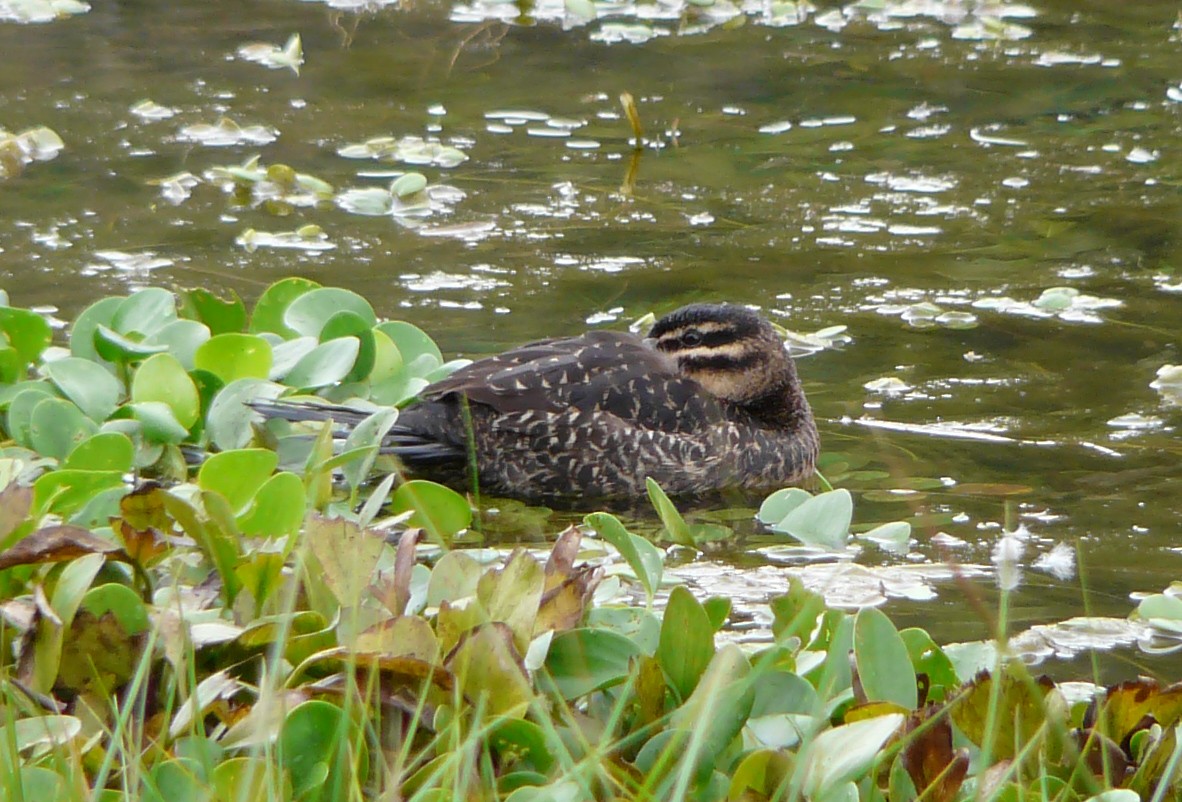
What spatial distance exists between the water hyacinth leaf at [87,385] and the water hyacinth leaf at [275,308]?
756 mm

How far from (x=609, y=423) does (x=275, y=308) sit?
1287 mm

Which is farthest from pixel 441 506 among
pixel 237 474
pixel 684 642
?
pixel 684 642

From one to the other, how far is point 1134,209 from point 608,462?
4.20m

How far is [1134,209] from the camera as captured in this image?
9336 millimetres

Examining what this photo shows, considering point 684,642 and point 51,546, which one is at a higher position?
point 51,546

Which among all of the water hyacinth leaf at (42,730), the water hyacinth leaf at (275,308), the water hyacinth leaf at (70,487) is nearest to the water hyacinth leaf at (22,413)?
the water hyacinth leaf at (275,308)

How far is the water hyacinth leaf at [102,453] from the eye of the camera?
5.03 m

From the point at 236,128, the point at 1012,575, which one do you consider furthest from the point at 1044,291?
the point at 236,128

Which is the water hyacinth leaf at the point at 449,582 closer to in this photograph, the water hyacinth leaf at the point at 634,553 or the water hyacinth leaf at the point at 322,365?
the water hyacinth leaf at the point at 634,553

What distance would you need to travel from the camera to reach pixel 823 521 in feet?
18.6

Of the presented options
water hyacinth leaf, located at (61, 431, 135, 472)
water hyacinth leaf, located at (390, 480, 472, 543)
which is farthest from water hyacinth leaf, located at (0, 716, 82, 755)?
water hyacinth leaf, located at (61, 431, 135, 472)

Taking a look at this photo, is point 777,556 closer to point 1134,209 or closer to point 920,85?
point 1134,209

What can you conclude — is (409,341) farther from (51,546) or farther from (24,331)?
(51,546)

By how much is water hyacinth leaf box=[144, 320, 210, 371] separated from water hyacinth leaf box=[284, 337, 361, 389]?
1.10ft
